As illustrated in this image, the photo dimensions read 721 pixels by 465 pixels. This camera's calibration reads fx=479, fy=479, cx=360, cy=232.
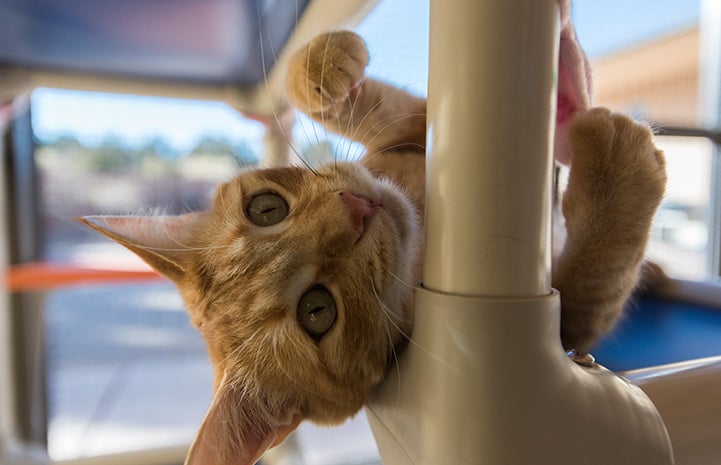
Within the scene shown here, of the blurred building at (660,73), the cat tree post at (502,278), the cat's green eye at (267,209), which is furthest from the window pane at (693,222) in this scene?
the cat tree post at (502,278)

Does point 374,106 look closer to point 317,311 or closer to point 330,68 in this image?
point 330,68

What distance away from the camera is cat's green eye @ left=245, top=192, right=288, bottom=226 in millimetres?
707

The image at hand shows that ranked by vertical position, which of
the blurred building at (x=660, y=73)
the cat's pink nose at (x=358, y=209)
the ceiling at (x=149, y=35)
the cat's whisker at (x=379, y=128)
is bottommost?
the cat's pink nose at (x=358, y=209)

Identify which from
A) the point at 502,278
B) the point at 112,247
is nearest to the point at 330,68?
the point at 502,278

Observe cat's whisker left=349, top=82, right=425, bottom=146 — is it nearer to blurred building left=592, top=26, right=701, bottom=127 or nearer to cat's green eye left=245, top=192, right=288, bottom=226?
cat's green eye left=245, top=192, right=288, bottom=226

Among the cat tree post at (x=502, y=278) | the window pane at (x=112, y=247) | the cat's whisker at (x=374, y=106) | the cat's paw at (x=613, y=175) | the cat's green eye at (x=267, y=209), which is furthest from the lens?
the window pane at (x=112, y=247)

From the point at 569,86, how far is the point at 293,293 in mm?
455

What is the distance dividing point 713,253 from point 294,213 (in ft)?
7.21

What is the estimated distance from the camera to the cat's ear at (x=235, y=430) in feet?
1.86

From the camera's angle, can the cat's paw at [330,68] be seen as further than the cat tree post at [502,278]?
Yes

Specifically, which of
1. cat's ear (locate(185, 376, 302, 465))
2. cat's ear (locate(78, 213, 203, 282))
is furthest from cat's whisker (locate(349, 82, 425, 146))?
cat's ear (locate(185, 376, 302, 465))

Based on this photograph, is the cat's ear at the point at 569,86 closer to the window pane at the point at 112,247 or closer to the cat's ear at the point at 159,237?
the cat's ear at the point at 159,237

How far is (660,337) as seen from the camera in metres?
0.78

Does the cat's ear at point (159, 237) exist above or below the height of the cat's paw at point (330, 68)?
below
